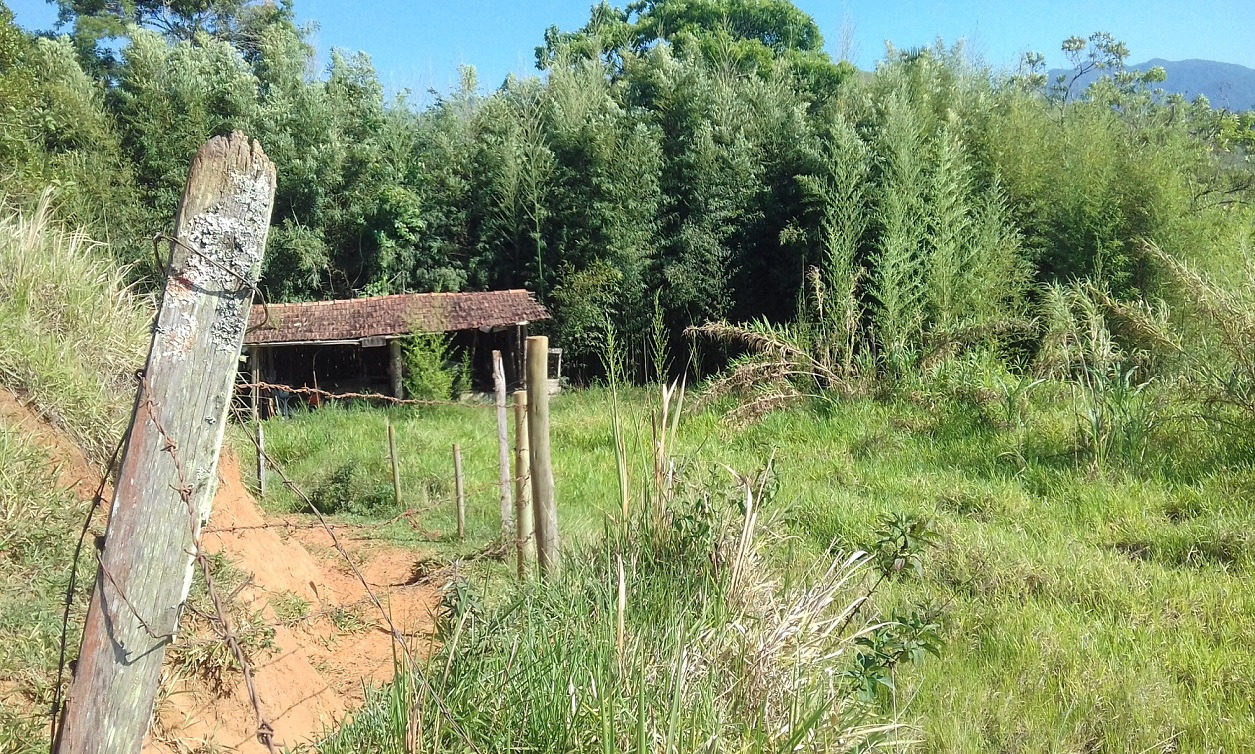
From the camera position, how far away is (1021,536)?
4914mm

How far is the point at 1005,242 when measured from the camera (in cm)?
1049

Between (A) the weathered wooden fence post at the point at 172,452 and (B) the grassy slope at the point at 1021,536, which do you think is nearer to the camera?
(A) the weathered wooden fence post at the point at 172,452

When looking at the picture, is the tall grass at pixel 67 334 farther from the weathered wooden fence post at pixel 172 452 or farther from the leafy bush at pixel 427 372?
the leafy bush at pixel 427 372

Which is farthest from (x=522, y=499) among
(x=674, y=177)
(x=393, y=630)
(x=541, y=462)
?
(x=674, y=177)

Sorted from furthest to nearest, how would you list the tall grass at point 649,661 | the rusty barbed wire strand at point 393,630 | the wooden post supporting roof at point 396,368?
the wooden post supporting roof at point 396,368
the tall grass at point 649,661
the rusty barbed wire strand at point 393,630

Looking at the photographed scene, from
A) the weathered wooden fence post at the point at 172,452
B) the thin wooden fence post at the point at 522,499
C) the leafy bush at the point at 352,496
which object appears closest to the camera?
the weathered wooden fence post at the point at 172,452

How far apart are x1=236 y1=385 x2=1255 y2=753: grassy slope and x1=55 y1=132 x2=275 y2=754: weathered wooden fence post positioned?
1.88m

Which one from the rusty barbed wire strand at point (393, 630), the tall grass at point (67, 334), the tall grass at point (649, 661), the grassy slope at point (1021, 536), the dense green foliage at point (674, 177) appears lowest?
the grassy slope at point (1021, 536)

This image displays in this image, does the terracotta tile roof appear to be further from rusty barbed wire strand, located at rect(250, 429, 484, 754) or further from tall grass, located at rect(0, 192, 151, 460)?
rusty barbed wire strand, located at rect(250, 429, 484, 754)

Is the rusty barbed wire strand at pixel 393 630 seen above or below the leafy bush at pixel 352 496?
above

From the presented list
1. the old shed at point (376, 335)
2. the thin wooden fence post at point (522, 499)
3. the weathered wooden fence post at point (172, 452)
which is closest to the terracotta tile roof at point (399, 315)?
the old shed at point (376, 335)

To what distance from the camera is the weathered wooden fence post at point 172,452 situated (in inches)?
56.1

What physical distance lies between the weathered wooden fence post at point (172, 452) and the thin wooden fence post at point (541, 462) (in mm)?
1613

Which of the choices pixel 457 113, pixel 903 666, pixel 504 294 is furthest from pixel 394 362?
pixel 903 666
